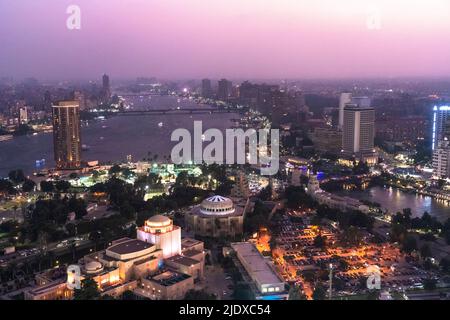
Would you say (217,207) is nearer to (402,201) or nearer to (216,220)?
(216,220)

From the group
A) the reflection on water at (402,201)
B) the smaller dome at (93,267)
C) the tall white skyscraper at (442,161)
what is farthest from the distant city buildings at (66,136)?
the tall white skyscraper at (442,161)

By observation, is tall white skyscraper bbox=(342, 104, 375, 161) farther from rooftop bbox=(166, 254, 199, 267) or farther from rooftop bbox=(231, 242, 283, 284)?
rooftop bbox=(166, 254, 199, 267)

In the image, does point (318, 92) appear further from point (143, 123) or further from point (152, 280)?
point (152, 280)

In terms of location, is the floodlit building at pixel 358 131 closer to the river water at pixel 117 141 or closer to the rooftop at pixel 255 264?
the river water at pixel 117 141

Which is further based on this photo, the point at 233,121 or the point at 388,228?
the point at 233,121

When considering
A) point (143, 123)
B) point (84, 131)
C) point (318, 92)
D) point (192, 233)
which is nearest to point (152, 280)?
point (192, 233)
